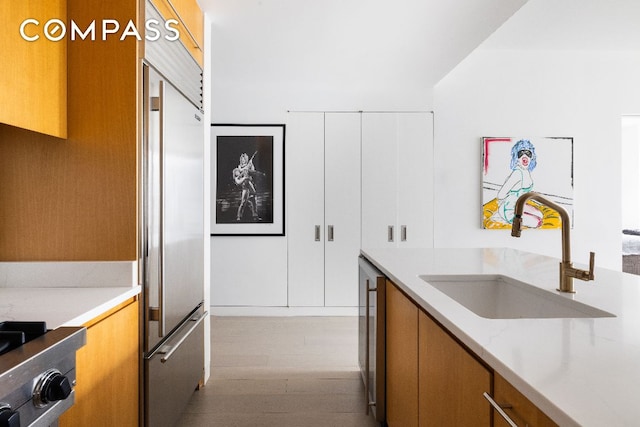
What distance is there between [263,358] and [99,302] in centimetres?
208

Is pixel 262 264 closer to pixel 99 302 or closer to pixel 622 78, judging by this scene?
pixel 99 302

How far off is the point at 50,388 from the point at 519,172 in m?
4.65

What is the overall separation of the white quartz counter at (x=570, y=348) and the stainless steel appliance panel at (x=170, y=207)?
3.47 ft

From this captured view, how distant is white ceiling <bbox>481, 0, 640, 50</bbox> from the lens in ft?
11.4

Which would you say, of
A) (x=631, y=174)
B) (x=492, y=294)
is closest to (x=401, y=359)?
(x=492, y=294)

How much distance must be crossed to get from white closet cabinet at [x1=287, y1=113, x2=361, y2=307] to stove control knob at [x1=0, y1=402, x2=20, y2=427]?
12.5 feet

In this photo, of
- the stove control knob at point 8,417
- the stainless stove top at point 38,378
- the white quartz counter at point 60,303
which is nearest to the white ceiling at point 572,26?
the white quartz counter at point 60,303

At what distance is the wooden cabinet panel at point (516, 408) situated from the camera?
2.42 ft

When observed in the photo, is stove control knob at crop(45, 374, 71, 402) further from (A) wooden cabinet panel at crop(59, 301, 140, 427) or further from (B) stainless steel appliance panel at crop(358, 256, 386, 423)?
(B) stainless steel appliance panel at crop(358, 256, 386, 423)

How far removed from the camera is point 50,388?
0.98 m

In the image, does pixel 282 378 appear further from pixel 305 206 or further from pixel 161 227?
pixel 305 206

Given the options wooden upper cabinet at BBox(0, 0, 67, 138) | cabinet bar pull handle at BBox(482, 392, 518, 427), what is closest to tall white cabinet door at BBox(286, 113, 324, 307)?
wooden upper cabinet at BBox(0, 0, 67, 138)

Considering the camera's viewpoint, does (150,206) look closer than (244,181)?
Yes

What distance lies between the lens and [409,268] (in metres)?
2.01
